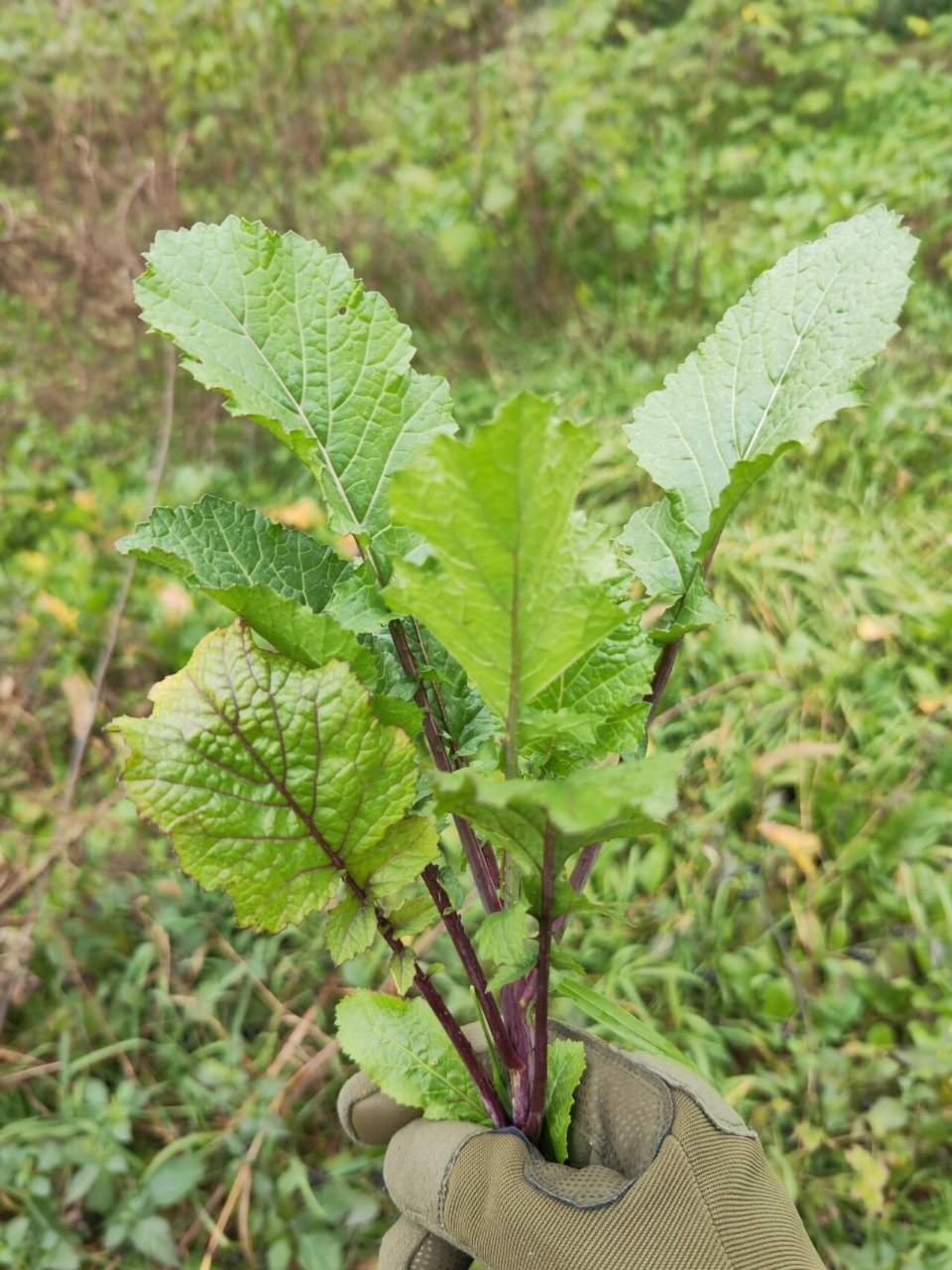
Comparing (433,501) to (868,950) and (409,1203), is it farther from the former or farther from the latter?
(868,950)

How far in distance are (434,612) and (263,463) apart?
3098mm

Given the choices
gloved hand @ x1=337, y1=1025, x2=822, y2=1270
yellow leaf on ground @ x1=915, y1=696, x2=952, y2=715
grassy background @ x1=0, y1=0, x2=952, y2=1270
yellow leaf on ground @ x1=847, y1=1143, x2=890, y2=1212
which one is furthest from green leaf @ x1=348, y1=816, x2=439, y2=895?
yellow leaf on ground @ x1=915, y1=696, x2=952, y2=715

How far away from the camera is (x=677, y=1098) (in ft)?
3.02

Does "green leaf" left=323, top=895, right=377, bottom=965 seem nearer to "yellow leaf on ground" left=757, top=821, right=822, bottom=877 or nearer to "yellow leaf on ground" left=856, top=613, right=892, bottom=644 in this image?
"yellow leaf on ground" left=757, top=821, right=822, bottom=877

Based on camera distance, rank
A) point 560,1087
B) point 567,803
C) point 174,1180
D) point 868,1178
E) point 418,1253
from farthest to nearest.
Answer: point 174,1180
point 868,1178
point 418,1253
point 560,1087
point 567,803

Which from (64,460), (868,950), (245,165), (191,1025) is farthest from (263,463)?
(868,950)

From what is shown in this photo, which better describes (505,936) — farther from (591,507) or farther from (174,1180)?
(591,507)

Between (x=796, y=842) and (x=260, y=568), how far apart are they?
4.85 feet

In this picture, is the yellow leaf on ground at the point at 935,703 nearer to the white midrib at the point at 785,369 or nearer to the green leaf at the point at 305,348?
the white midrib at the point at 785,369

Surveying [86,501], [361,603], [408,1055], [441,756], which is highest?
[86,501]

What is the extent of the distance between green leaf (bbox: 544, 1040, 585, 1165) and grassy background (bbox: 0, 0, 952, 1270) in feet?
2.59

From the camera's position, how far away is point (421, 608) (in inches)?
21.5

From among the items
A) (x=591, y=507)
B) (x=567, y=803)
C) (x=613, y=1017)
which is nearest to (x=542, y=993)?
(x=613, y=1017)

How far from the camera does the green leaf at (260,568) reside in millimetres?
625
